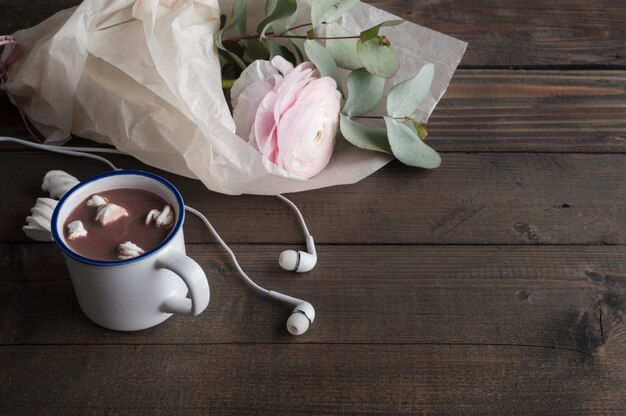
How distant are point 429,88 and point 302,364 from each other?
43 cm

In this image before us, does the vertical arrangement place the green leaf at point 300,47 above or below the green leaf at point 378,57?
below

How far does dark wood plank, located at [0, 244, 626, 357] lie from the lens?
74cm

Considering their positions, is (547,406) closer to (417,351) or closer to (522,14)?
(417,351)

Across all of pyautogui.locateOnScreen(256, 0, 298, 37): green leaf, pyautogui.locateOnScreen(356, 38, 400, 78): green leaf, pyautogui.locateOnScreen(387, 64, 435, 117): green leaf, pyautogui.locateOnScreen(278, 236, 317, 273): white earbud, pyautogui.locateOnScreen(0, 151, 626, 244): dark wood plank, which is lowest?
pyautogui.locateOnScreen(0, 151, 626, 244): dark wood plank

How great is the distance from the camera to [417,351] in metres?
0.73

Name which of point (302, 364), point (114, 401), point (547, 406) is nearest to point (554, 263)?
point (547, 406)

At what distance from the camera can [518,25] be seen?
116 centimetres

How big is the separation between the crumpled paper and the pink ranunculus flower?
0.02 metres

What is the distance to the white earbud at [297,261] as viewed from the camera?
787 mm

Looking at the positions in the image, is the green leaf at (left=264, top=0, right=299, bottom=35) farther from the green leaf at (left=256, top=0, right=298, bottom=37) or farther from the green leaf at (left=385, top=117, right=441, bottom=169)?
the green leaf at (left=385, top=117, right=441, bottom=169)

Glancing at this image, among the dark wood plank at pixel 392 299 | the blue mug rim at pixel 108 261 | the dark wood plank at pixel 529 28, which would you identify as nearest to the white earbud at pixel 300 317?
the dark wood plank at pixel 392 299

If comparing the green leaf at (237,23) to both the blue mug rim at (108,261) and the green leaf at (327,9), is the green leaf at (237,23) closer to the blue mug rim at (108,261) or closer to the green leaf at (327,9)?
the green leaf at (327,9)

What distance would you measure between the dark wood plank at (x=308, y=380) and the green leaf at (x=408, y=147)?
0.26 m

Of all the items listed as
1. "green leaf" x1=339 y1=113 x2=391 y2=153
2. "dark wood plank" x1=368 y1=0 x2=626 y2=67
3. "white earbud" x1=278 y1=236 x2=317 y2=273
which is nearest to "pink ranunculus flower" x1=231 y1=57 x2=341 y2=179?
"green leaf" x1=339 y1=113 x2=391 y2=153
